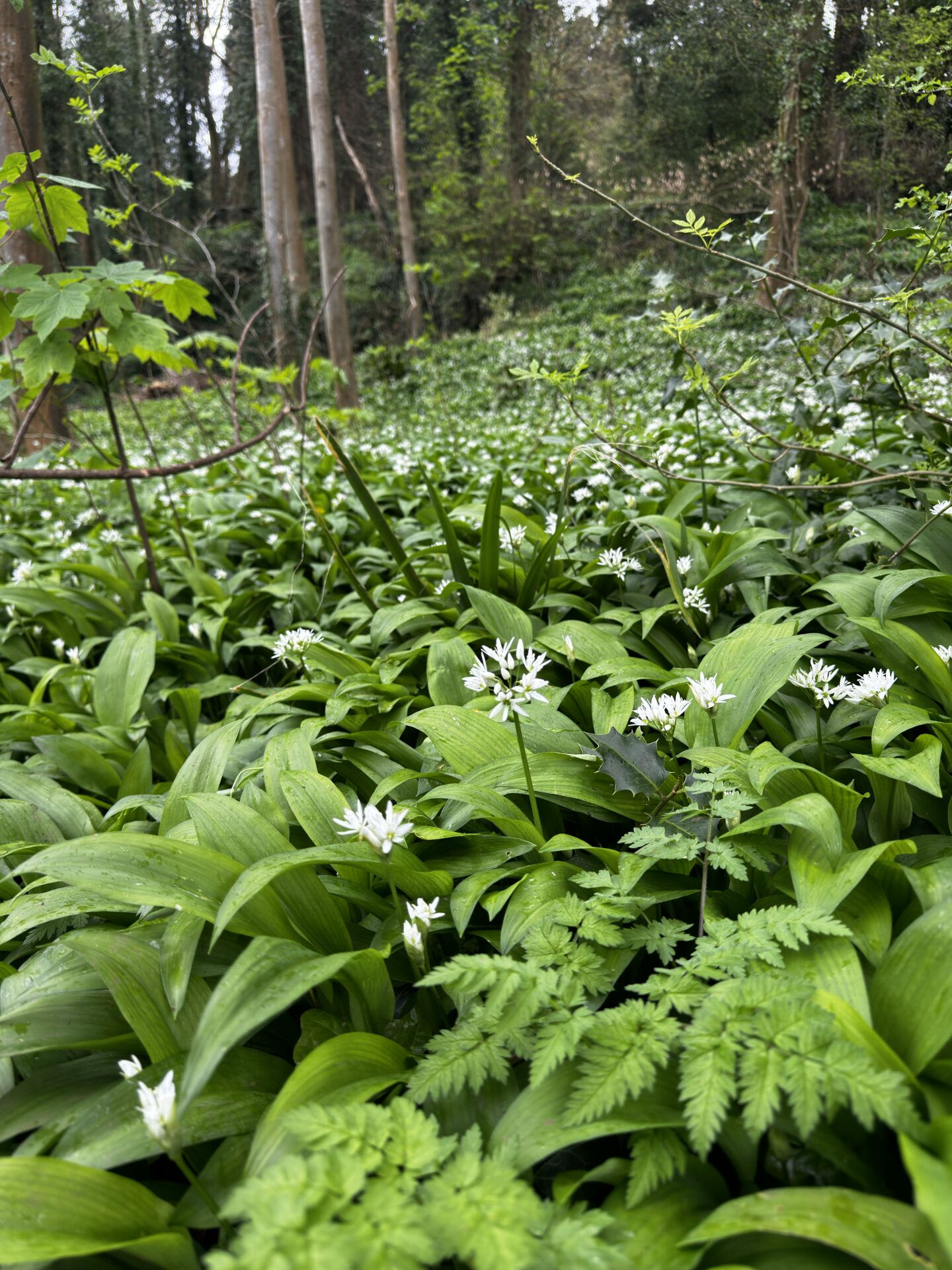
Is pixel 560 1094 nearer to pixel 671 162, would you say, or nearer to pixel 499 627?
pixel 499 627

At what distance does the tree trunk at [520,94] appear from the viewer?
449 inches

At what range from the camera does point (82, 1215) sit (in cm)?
83

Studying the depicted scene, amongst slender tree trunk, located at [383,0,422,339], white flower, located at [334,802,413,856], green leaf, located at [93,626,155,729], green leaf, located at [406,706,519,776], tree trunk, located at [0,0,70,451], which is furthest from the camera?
A: slender tree trunk, located at [383,0,422,339]

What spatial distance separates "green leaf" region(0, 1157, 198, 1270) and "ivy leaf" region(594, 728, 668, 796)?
87 cm

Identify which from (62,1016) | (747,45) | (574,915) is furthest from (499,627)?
(747,45)

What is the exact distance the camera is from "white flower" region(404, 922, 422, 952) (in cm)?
106

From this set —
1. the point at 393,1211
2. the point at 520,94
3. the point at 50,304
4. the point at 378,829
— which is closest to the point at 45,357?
the point at 50,304

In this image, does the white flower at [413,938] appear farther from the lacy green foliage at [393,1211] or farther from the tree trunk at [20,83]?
the tree trunk at [20,83]

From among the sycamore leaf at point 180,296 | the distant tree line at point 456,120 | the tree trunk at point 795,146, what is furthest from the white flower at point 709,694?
the tree trunk at point 795,146

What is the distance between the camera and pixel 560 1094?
90 centimetres

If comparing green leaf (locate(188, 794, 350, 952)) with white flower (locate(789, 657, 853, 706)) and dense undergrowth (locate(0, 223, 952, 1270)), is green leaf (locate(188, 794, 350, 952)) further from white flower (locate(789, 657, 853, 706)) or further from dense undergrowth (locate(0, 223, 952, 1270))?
white flower (locate(789, 657, 853, 706))

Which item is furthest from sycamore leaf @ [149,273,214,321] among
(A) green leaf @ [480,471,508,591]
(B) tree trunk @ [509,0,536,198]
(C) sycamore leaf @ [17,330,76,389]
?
(B) tree trunk @ [509,0,536,198]

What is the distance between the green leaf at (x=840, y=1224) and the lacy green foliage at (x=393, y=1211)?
0.13 metres

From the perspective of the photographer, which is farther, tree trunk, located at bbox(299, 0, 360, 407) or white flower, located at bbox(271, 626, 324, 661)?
tree trunk, located at bbox(299, 0, 360, 407)
